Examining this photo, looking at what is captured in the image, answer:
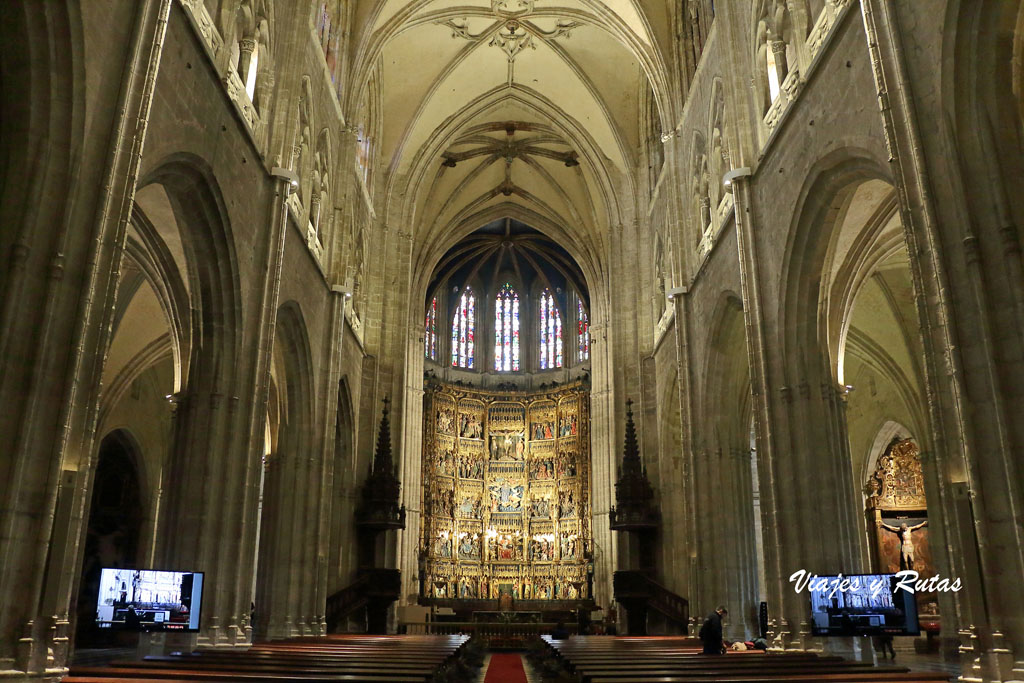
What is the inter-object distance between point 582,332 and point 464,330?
5.77 meters

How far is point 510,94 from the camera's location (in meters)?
28.3

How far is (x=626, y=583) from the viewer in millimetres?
24094

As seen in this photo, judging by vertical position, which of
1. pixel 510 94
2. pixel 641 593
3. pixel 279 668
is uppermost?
pixel 510 94

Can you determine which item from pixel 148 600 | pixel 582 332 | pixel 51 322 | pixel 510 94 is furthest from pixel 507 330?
pixel 51 322

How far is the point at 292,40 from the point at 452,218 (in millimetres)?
17898

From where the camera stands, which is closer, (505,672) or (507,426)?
(505,672)

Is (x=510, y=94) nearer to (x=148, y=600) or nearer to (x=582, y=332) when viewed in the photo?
(x=582, y=332)

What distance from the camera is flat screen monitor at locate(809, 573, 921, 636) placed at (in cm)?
1016

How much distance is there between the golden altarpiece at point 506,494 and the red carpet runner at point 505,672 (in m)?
15.2

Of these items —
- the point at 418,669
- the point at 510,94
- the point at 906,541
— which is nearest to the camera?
the point at 418,669

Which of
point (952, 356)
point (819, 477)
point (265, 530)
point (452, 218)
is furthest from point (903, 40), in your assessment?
point (452, 218)

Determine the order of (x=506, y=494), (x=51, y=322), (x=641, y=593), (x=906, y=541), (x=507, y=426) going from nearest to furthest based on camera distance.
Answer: (x=51, y=322) < (x=641, y=593) < (x=906, y=541) < (x=506, y=494) < (x=507, y=426)

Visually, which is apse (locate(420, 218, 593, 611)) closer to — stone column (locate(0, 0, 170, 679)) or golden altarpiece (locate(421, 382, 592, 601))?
golden altarpiece (locate(421, 382, 592, 601))

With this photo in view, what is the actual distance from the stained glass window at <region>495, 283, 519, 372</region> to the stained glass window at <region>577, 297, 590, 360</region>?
3.18 meters
